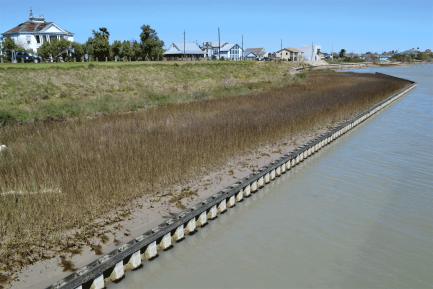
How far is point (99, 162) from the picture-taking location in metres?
10.9

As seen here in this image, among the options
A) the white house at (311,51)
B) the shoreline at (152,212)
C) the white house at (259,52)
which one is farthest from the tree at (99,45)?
the white house at (311,51)

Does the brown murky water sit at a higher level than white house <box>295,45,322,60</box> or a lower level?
lower

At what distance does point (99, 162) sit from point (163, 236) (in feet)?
14.3

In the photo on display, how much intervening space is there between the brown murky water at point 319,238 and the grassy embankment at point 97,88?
15633mm

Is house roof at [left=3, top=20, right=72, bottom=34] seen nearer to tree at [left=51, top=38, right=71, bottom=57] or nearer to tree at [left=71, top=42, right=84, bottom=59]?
tree at [left=51, top=38, right=71, bottom=57]

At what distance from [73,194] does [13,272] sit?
108 inches

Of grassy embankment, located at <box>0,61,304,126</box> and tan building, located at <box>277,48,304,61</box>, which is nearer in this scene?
grassy embankment, located at <box>0,61,304,126</box>

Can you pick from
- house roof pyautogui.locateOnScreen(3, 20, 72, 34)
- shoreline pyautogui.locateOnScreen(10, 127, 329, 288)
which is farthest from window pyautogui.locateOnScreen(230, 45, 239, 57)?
shoreline pyautogui.locateOnScreen(10, 127, 329, 288)

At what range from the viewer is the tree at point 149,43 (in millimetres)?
65188

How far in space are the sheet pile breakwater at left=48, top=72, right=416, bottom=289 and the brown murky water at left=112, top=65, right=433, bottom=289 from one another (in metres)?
0.22

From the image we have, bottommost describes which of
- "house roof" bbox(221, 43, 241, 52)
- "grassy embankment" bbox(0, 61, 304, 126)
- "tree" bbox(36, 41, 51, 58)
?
"grassy embankment" bbox(0, 61, 304, 126)

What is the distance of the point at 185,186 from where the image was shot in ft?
35.6

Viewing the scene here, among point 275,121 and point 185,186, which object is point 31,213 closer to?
point 185,186

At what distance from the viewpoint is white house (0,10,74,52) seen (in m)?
63.3
